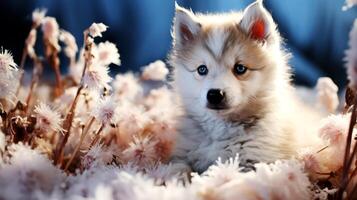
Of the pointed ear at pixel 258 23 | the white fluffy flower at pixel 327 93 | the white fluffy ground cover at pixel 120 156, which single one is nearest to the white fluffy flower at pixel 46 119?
the white fluffy ground cover at pixel 120 156

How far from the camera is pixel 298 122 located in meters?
1.15

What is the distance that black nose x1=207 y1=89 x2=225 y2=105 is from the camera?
3.25ft

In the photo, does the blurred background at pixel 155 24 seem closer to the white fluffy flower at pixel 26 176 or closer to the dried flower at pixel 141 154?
the dried flower at pixel 141 154

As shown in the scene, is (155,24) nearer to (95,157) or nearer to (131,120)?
(131,120)

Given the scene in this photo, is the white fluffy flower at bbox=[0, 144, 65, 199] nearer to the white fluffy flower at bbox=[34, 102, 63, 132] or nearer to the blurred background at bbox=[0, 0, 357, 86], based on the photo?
the white fluffy flower at bbox=[34, 102, 63, 132]

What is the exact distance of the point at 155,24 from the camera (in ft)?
5.45

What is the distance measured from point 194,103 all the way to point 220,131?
10cm

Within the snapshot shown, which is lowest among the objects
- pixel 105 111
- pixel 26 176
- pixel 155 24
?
pixel 26 176

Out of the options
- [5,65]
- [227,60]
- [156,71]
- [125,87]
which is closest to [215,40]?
[227,60]

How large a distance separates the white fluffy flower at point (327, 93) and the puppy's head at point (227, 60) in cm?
11

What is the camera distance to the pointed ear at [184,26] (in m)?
1.10

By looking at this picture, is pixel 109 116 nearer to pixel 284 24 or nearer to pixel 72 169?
pixel 72 169

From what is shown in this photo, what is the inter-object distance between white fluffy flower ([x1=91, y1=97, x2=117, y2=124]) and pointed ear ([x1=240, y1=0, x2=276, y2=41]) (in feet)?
1.15

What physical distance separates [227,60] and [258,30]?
11 cm
